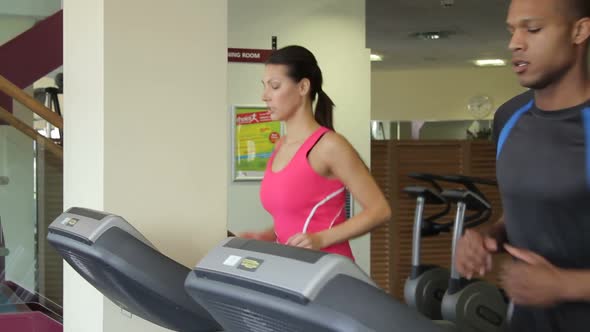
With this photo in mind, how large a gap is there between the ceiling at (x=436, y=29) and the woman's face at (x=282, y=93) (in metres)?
5.16

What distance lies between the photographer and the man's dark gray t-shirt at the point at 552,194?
1.33m

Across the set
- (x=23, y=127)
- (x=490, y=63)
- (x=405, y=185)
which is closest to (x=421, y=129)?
(x=490, y=63)

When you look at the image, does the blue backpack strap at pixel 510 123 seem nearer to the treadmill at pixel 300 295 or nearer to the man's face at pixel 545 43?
the man's face at pixel 545 43

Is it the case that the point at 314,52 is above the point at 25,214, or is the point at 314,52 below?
above

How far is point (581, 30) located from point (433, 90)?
12.1m

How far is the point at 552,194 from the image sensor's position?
134cm

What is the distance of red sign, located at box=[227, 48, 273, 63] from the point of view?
5.20m

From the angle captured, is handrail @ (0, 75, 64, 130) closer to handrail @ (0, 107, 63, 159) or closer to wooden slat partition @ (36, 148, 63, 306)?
wooden slat partition @ (36, 148, 63, 306)

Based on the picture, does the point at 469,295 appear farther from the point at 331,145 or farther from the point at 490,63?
the point at 490,63

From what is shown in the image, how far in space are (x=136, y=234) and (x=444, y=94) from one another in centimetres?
1171

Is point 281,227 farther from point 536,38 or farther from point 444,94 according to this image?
point 444,94

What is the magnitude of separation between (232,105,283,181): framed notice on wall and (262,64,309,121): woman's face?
2.71 m

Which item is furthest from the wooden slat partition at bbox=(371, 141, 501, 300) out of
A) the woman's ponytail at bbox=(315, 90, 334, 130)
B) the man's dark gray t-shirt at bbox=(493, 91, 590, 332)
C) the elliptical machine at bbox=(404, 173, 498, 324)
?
the man's dark gray t-shirt at bbox=(493, 91, 590, 332)

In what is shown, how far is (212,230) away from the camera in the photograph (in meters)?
2.52
